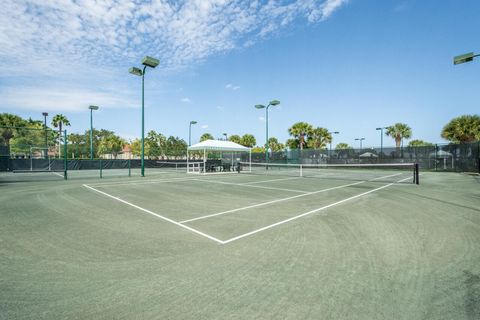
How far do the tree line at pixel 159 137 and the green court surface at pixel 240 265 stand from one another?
54.5ft

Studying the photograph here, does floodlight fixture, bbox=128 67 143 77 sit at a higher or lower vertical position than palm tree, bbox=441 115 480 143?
higher

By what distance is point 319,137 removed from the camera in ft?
178

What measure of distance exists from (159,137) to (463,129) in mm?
73288

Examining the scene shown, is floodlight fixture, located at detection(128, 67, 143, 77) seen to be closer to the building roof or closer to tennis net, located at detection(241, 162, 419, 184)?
the building roof

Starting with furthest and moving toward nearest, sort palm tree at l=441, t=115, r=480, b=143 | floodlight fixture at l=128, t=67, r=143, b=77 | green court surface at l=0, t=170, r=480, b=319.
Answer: palm tree at l=441, t=115, r=480, b=143 → floodlight fixture at l=128, t=67, r=143, b=77 → green court surface at l=0, t=170, r=480, b=319

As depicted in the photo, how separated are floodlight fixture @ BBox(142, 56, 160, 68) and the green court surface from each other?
14.1m

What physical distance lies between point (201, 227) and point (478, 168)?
92.7 feet

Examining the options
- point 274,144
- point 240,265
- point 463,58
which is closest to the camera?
point 240,265

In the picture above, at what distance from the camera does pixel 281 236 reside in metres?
4.61

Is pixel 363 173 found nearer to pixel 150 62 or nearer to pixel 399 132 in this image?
pixel 150 62

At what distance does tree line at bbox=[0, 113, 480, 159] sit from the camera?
814 inches

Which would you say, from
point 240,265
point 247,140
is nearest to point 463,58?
point 240,265

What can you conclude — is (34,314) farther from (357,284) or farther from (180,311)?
(357,284)

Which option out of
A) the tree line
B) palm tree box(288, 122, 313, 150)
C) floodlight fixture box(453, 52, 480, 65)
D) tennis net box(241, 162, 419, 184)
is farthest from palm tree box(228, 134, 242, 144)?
floodlight fixture box(453, 52, 480, 65)
